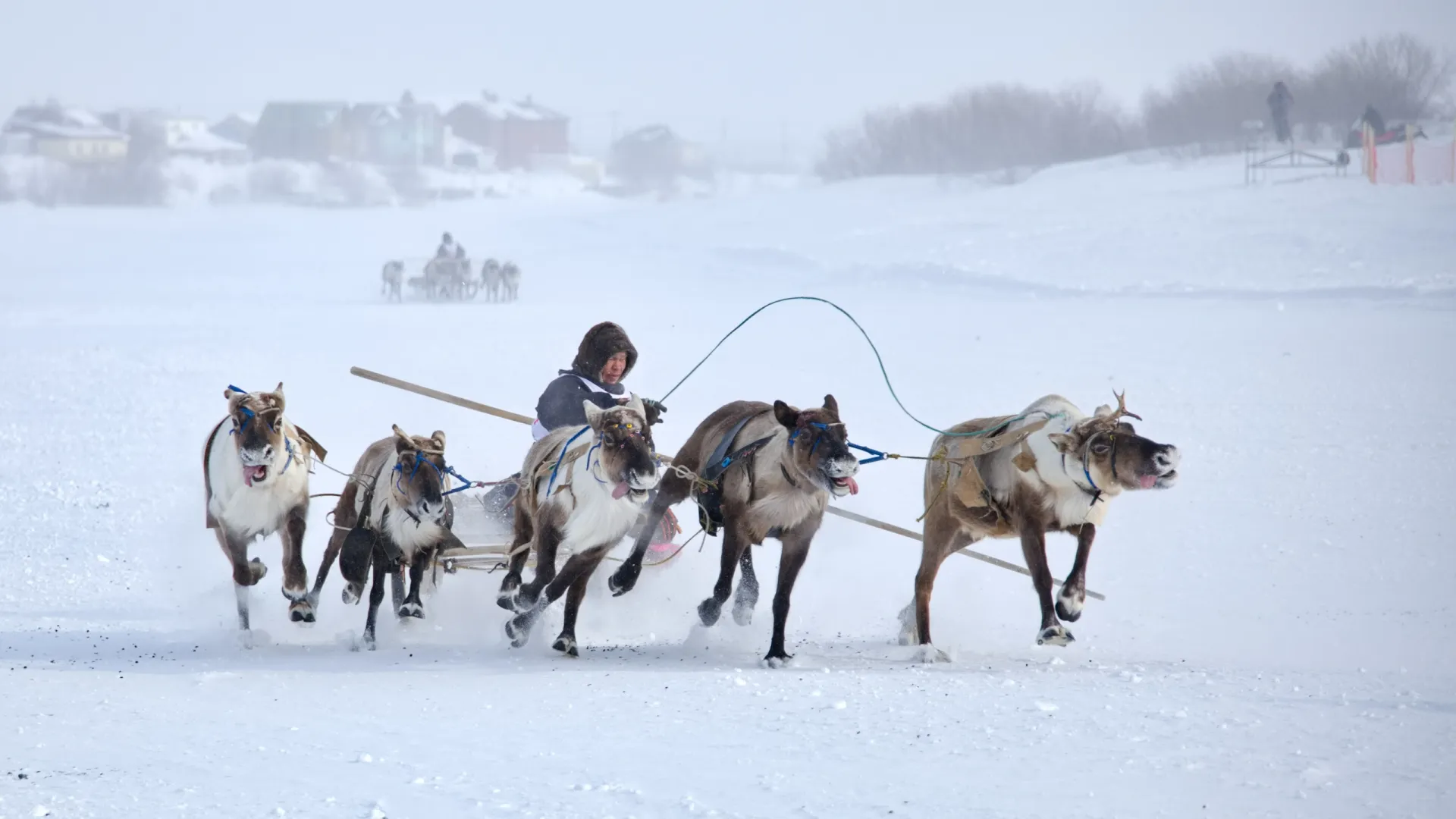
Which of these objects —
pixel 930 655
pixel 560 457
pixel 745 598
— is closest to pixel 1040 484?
pixel 930 655

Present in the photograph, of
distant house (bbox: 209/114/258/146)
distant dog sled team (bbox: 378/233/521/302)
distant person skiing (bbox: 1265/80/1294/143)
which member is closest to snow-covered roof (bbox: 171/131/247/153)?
distant house (bbox: 209/114/258/146)

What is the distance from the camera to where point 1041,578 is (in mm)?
7059

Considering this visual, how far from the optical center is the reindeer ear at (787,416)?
689 centimetres

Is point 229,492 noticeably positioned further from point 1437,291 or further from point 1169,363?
point 1437,291

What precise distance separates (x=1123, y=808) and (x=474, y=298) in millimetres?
30885

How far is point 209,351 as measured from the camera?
22.8 metres

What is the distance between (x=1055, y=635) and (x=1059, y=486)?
1.98 ft

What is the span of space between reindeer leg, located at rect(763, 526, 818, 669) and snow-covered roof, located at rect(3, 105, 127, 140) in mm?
79774

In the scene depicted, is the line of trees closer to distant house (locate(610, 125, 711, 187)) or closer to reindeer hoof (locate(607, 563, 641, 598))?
distant house (locate(610, 125, 711, 187))

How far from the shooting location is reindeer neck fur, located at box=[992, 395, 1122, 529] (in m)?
6.99

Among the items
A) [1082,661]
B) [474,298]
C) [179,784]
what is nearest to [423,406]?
[1082,661]

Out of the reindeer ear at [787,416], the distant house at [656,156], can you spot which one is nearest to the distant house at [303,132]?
the distant house at [656,156]

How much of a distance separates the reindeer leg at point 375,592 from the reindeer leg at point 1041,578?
2.81 m

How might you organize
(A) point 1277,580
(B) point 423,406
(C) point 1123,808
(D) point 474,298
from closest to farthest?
(C) point 1123,808
(A) point 1277,580
(B) point 423,406
(D) point 474,298
